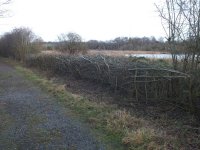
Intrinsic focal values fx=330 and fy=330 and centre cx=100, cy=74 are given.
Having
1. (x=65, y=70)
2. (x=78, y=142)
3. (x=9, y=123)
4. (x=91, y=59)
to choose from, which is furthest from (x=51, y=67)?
(x=78, y=142)

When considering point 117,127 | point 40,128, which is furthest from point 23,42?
point 117,127

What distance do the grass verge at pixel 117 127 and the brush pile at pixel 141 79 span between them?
1227 millimetres

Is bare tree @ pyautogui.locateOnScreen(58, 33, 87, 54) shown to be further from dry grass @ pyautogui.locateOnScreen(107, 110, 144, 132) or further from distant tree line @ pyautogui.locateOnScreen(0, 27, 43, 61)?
dry grass @ pyautogui.locateOnScreen(107, 110, 144, 132)

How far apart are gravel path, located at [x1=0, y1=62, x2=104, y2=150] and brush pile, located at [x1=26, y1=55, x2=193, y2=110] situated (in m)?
2.60

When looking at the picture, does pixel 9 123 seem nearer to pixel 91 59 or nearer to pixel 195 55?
pixel 195 55

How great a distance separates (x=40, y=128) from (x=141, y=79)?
13.3 ft

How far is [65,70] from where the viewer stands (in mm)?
22109

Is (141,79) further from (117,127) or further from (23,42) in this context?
(23,42)

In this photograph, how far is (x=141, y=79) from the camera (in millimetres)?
10914

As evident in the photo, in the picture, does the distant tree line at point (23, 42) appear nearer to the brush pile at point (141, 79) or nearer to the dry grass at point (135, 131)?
the brush pile at point (141, 79)

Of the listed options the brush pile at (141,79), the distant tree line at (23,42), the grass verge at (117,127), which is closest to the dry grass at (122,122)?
the grass verge at (117,127)

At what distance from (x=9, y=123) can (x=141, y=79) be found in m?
4.46

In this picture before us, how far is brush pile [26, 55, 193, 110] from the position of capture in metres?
9.29

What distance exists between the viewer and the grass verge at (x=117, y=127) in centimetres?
680
